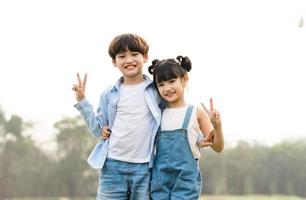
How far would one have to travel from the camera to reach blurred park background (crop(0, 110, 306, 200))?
969cm

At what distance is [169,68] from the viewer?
2811 mm

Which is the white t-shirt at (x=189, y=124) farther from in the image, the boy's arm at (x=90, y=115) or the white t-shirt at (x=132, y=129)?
the boy's arm at (x=90, y=115)

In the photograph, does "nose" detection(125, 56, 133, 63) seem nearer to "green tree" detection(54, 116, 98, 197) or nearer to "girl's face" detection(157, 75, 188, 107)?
"girl's face" detection(157, 75, 188, 107)

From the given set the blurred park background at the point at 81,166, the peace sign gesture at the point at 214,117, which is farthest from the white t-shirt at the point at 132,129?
the blurred park background at the point at 81,166

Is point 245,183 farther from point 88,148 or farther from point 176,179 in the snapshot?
point 176,179

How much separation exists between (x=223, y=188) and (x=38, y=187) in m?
2.88

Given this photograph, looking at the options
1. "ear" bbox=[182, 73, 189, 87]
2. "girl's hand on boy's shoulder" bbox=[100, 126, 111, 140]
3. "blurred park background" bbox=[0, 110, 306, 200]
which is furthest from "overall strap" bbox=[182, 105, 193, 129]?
"blurred park background" bbox=[0, 110, 306, 200]

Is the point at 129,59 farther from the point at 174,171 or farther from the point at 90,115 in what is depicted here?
the point at 174,171

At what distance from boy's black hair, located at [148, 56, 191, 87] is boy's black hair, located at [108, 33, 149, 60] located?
0.09 m

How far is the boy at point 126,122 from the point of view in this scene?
2803 mm

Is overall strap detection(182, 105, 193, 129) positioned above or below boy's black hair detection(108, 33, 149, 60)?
below

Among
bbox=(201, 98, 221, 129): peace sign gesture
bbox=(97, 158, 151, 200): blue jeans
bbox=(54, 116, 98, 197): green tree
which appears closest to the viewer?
bbox=(201, 98, 221, 129): peace sign gesture

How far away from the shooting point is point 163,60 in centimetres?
287

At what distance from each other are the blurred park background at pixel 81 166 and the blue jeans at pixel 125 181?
6797mm
